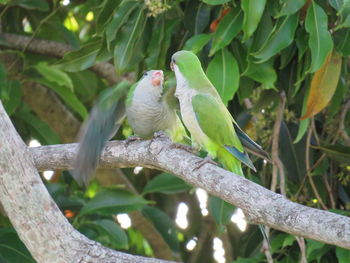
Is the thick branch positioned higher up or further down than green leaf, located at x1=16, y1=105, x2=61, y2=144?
higher up

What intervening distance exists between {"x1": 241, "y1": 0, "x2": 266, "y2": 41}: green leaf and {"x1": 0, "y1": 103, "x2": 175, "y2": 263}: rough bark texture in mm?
1142

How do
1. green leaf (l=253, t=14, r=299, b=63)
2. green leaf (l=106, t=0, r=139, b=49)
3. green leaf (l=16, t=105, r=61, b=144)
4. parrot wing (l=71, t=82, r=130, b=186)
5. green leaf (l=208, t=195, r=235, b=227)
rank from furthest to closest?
green leaf (l=16, t=105, r=61, b=144) → green leaf (l=208, t=195, r=235, b=227) → green leaf (l=106, t=0, r=139, b=49) → green leaf (l=253, t=14, r=299, b=63) → parrot wing (l=71, t=82, r=130, b=186)

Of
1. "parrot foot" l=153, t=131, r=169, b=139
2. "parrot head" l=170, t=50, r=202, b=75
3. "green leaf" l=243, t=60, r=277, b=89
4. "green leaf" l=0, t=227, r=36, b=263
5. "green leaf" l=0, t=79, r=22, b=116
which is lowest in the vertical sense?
"green leaf" l=0, t=227, r=36, b=263

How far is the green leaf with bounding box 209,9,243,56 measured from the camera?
3.74 meters

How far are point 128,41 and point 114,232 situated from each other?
1299 millimetres

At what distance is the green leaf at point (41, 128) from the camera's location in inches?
203

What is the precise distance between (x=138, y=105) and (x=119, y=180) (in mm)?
1782

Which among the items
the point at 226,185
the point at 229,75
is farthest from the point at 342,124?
the point at 226,185

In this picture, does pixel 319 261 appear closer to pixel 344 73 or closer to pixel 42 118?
pixel 344 73

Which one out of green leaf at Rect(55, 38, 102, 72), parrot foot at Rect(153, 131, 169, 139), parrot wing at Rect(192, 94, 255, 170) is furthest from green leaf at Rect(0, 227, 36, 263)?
parrot wing at Rect(192, 94, 255, 170)

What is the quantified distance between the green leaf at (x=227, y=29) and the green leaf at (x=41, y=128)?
1.70 metres

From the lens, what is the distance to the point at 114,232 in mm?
4828

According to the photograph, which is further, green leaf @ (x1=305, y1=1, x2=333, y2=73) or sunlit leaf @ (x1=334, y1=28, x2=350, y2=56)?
sunlit leaf @ (x1=334, y1=28, x2=350, y2=56)

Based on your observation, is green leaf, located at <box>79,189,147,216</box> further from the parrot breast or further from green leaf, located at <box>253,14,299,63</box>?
green leaf, located at <box>253,14,299,63</box>
